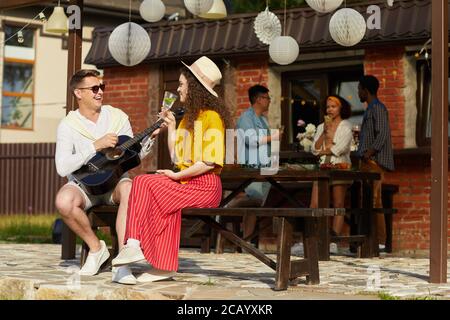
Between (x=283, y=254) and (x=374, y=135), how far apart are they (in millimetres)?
4051

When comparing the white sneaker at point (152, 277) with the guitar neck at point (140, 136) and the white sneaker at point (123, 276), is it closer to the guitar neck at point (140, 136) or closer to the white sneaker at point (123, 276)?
the white sneaker at point (123, 276)

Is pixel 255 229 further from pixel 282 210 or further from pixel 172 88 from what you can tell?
pixel 282 210

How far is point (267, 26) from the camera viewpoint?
10.9m

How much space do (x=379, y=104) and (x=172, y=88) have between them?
11.5 ft

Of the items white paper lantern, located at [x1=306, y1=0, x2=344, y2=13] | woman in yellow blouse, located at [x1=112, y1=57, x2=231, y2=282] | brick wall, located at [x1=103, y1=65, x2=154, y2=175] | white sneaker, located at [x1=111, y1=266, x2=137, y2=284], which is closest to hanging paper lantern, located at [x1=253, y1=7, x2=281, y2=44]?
white paper lantern, located at [x1=306, y1=0, x2=344, y2=13]

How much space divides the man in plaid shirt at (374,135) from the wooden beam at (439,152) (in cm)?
313

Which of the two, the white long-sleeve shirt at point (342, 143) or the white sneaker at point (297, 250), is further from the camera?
the white sneaker at point (297, 250)

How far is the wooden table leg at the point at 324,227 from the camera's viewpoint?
9.48 metres

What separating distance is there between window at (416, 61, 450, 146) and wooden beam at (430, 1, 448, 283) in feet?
13.8

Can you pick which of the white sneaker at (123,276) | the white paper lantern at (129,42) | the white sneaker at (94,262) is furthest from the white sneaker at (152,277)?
the white paper lantern at (129,42)

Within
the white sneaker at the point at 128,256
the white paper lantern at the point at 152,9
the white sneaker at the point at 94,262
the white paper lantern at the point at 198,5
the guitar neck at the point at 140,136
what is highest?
the white paper lantern at the point at 152,9

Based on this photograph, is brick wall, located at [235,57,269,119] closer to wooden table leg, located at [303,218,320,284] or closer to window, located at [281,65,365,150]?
window, located at [281,65,365,150]

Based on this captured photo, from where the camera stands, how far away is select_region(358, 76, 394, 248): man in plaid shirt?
10367 millimetres

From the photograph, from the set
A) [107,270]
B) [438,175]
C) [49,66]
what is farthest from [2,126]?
[438,175]
